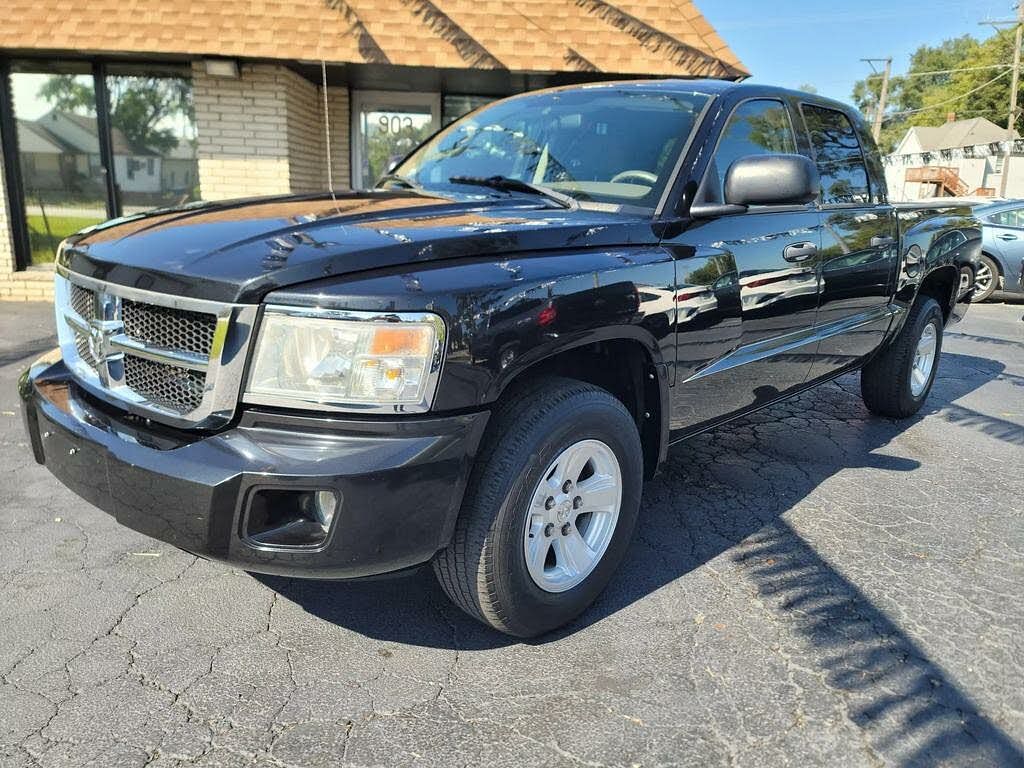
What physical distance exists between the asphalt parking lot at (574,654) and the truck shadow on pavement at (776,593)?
1cm

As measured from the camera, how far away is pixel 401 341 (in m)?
2.01

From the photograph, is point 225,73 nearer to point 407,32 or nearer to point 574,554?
point 407,32

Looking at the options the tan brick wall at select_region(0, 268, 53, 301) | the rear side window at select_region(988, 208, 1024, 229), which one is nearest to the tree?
the tan brick wall at select_region(0, 268, 53, 301)

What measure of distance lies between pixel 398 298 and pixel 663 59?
720 cm

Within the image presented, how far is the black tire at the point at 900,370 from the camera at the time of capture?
4961 mm

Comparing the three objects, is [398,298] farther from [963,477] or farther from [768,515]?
[963,477]

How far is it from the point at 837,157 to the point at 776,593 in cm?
246

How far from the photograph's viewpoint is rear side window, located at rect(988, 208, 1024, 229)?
11852 mm

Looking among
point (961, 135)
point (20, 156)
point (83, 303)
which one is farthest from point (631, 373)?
point (961, 135)

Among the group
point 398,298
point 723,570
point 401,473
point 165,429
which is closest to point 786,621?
point 723,570

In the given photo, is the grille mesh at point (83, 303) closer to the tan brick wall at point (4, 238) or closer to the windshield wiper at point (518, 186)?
the windshield wiper at point (518, 186)

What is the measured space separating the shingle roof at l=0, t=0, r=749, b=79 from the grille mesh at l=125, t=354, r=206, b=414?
6.40 metres

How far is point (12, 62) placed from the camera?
8.57 m

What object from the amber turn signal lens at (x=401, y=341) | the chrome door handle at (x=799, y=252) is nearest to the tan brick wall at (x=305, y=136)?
the chrome door handle at (x=799, y=252)
